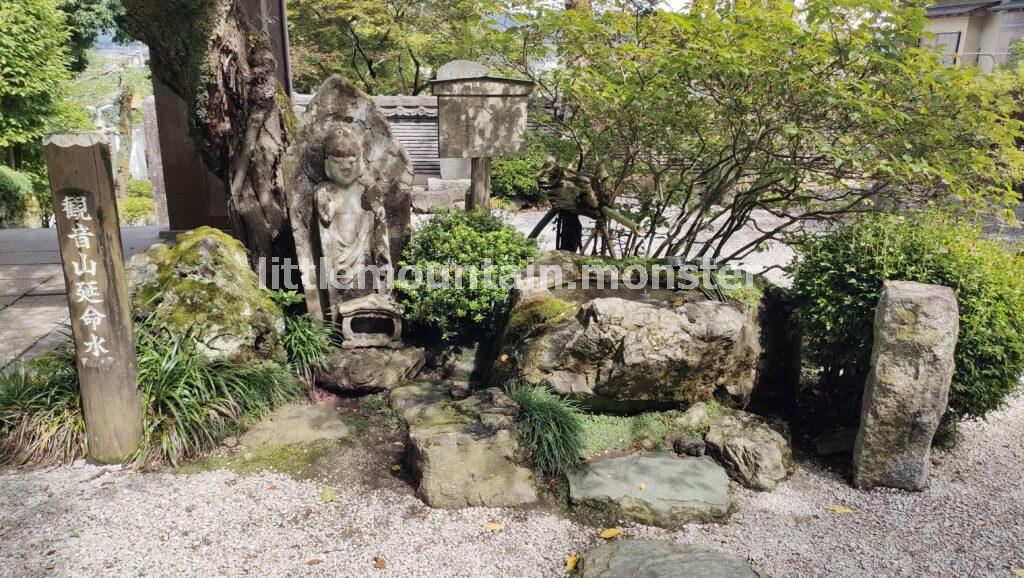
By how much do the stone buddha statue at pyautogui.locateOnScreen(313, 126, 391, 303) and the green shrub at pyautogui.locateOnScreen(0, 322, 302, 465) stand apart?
1309mm

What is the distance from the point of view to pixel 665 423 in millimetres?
4949

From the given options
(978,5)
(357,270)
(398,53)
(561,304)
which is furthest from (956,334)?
(978,5)

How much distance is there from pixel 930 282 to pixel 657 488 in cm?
246

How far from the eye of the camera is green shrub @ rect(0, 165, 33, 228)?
12844 mm

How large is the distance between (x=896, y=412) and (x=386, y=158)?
469 centimetres

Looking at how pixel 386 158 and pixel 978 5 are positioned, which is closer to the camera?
pixel 386 158

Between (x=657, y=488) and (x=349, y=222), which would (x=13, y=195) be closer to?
(x=349, y=222)

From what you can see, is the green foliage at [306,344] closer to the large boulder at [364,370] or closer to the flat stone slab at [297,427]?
the large boulder at [364,370]

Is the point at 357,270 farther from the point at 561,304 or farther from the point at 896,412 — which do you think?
the point at 896,412

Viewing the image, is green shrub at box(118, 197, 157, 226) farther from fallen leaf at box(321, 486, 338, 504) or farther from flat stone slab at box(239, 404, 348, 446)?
fallen leaf at box(321, 486, 338, 504)

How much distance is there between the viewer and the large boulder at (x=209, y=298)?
514 centimetres

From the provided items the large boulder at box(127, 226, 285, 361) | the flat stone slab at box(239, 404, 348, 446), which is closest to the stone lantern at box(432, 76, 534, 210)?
the large boulder at box(127, 226, 285, 361)

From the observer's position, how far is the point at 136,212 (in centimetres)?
1714

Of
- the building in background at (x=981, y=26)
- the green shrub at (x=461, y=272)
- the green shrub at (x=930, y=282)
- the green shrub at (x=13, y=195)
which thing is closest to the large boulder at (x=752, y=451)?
the green shrub at (x=930, y=282)
